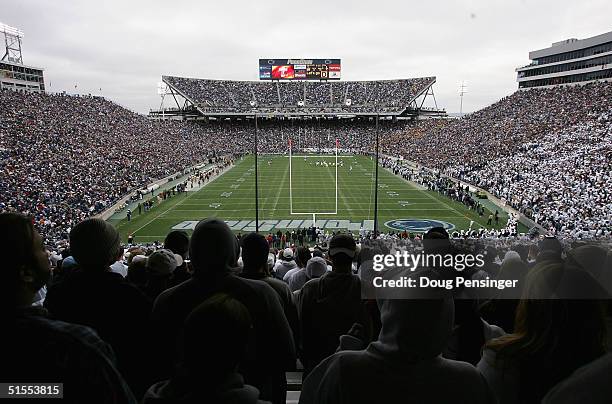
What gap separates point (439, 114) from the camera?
294 feet

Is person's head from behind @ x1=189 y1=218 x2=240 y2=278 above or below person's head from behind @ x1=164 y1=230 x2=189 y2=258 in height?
above

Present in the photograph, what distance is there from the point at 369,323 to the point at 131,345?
5.69ft

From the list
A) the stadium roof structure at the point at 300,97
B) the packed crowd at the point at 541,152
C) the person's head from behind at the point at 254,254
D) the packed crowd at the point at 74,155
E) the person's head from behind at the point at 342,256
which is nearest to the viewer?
the person's head from behind at the point at 254,254

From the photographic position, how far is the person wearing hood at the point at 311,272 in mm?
5008

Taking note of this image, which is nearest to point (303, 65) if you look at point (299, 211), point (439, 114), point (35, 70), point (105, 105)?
point (439, 114)

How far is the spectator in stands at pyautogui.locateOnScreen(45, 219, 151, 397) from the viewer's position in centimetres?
260

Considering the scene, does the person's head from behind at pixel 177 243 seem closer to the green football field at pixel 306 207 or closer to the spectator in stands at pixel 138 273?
the spectator in stands at pixel 138 273

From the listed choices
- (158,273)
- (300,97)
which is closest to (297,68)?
(300,97)

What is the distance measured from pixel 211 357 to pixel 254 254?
1.85m

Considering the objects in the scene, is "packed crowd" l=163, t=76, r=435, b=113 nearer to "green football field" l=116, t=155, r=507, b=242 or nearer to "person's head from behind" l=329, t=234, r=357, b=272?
"green football field" l=116, t=155, r=507, b=242

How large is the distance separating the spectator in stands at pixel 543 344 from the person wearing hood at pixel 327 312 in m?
1.53

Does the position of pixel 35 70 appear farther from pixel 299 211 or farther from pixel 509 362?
pixel 509 362

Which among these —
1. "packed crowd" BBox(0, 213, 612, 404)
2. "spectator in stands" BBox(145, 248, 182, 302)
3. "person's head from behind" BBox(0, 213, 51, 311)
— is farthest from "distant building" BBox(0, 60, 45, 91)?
"person's head from behind" BBox(0, 213, 51, 311)

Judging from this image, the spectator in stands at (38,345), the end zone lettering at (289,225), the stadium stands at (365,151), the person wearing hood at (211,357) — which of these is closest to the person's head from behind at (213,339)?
the person wearing hood at (211,357)
